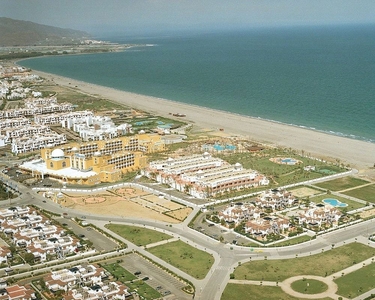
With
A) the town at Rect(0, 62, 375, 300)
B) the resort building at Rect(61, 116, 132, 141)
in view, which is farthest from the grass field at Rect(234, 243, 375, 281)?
the resort building at Rect(61, 116, 132, 141)

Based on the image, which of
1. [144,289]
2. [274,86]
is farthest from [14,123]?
[274,86]

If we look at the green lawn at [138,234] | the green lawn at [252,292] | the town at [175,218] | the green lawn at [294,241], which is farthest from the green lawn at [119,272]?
the green lawn at [294,241]

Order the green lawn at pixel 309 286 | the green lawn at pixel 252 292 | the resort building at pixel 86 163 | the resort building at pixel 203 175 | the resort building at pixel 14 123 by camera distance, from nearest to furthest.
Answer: the green lawn at pixel 252 292 → the green lawn at pixel 309 286 → the resort building at pixel 203 175 → the resort building at pixel 86 163 → the resort building at pixel 14 123

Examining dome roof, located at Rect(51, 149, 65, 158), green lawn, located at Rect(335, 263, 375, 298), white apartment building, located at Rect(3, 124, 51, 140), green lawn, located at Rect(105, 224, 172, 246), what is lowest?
green lawn, located at Rect(105, 224, 172, 246)

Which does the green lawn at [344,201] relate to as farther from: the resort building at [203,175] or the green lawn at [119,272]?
the green lawn at [119,272]

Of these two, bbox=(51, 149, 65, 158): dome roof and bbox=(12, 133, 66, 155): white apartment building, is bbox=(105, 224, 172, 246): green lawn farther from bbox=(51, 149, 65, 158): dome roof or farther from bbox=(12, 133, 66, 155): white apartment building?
bbox=(12, 133, 66, 155): white apartment building

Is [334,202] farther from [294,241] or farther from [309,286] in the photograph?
[309,286]

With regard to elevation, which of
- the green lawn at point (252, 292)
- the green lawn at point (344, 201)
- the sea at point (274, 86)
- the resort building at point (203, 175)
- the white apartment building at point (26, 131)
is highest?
the sea at point (274, 86)
